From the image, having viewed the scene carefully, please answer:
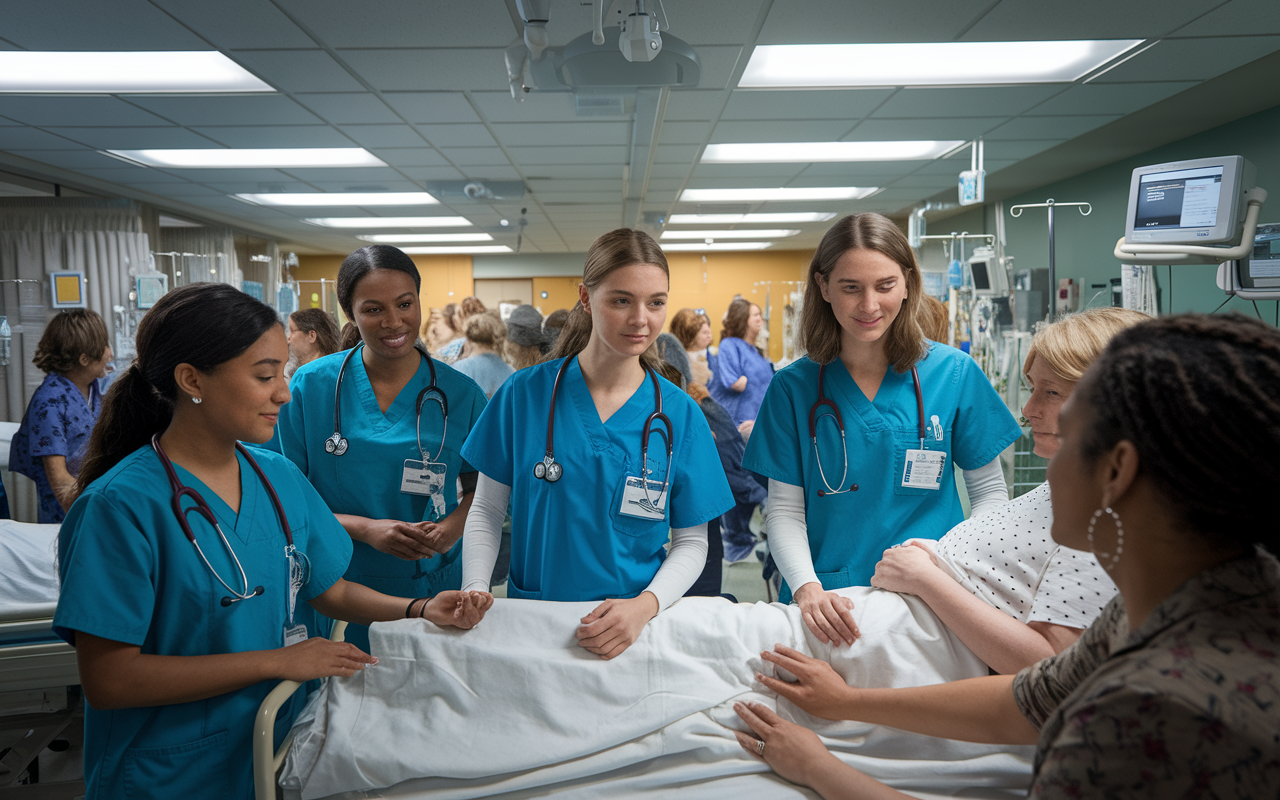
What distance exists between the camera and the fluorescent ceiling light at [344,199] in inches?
275

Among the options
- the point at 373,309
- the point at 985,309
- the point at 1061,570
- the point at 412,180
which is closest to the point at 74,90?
the point at 412,180

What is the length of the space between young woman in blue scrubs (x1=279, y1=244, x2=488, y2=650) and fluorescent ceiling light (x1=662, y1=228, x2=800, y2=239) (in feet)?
28.0

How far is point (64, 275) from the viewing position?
216 inches

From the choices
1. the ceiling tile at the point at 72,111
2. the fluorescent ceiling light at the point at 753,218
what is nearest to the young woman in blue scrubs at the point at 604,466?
the ceiling tile at the point at 72,111

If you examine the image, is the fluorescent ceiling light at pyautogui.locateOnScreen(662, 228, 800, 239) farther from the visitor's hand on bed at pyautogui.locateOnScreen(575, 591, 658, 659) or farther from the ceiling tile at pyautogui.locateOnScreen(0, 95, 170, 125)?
the visitor's hand on bed at pyautogui.locateOnScreen(575, 591, 658, 659)

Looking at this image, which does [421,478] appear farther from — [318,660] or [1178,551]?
[1178,551]

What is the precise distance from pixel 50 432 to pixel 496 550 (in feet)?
8.85

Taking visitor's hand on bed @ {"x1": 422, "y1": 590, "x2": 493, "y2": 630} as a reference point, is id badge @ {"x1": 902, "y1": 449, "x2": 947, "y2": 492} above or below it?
above

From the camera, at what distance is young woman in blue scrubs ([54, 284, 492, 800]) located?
3.67ft

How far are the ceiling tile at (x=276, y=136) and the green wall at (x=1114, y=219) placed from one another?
17.9 ft

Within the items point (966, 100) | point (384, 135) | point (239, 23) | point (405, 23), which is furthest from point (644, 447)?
point (384, 135)

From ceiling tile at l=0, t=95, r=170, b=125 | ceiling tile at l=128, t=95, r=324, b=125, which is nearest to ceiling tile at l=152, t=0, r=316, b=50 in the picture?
ceiling tile at l=128, t=95, r=324, b=125

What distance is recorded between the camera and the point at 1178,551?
26.2 inches

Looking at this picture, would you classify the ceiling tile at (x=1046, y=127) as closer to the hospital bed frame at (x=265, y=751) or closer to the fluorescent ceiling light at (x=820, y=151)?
the fluorescent ceiling light at (x=820, y=151)
